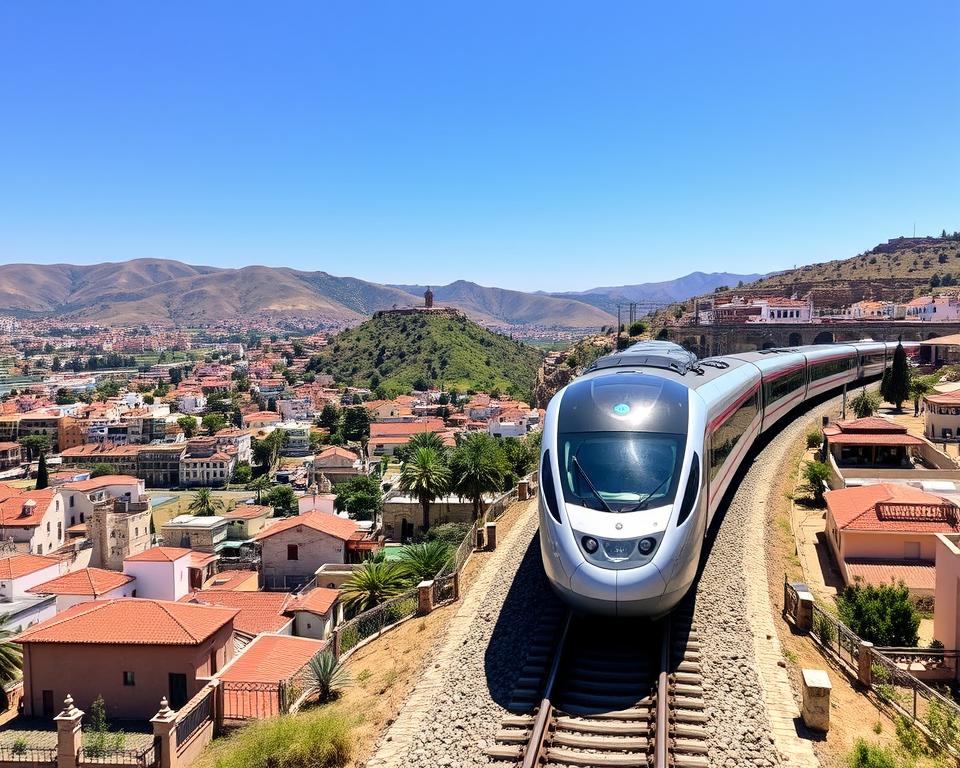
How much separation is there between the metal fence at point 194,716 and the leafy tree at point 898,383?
1327 inches

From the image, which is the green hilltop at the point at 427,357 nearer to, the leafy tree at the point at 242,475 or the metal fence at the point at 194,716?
the leafy tree at the point at 242,475

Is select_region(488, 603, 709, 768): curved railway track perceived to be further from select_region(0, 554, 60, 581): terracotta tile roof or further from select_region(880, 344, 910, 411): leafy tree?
select_region(880, 344, 910, 411): leafy tree

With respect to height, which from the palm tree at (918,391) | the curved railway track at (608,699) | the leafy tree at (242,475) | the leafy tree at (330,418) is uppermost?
the palm tree at (918,391)

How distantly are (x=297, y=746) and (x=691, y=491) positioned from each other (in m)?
5.47

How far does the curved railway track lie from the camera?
7719 millimetres

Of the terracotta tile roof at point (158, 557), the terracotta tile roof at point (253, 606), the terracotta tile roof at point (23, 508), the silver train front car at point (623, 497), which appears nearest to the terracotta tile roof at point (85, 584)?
the terracotta tile roof at point (158, 557)

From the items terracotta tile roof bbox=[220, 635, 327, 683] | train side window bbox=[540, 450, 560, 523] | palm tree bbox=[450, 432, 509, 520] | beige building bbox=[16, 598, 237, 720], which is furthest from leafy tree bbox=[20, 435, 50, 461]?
train side window bbox=[540, 450, 560, 523]

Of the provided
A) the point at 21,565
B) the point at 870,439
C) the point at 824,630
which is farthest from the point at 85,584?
the point at 870,439

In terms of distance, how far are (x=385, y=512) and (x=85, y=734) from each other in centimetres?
2388

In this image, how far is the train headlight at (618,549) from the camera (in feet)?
29.5

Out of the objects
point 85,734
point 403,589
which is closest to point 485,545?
point 403,589

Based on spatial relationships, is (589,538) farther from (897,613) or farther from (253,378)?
(253,378)

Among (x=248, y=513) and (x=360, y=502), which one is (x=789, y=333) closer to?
(x=360, y=502)

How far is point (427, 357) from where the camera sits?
147625 millimetres
